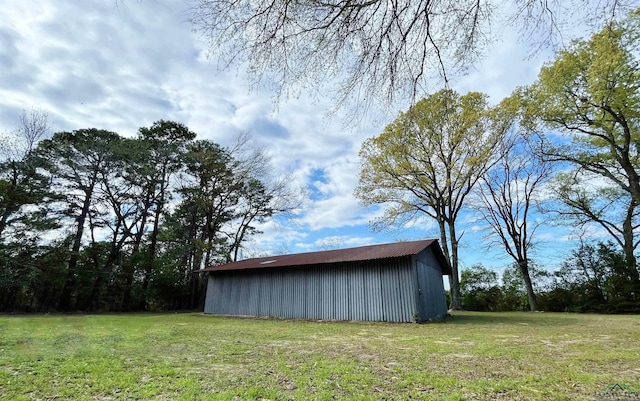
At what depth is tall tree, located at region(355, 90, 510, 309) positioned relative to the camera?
16594 millimetres

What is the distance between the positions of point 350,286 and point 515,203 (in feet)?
44.1

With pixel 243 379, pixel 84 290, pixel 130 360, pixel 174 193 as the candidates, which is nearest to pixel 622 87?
pixel 243 379

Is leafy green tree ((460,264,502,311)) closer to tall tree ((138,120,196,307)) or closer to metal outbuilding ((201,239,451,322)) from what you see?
metal outbuilding ((201,239,451,322))

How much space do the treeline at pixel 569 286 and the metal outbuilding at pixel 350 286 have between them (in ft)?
19.6

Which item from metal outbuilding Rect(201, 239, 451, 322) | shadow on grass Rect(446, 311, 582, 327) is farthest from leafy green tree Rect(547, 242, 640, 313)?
metal outbuilding Rect(201, 239, 451, 322)

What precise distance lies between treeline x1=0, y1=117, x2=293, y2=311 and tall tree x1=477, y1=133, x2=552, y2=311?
15.4 metres

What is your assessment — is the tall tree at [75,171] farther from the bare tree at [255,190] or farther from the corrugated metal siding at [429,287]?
the corrugated metal siding at [429,287]

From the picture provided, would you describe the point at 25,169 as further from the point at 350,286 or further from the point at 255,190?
the point at 350,286

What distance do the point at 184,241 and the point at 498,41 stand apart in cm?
2535

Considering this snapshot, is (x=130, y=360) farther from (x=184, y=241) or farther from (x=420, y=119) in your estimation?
(x=184, y=241)

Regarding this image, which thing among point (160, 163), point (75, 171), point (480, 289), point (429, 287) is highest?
point (160, 163)

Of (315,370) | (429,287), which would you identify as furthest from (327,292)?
(315,370)

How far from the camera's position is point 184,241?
24.4 m

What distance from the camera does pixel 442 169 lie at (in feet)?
59.0
